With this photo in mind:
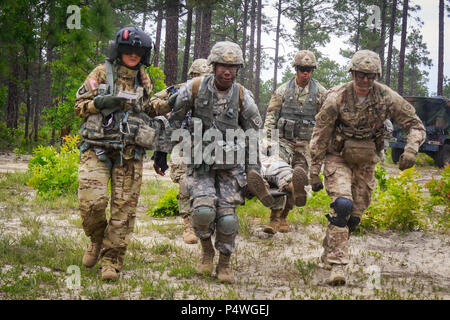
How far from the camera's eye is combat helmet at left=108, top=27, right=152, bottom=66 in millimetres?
4562

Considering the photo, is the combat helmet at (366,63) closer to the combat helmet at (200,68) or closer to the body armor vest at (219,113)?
the body armor vest at (219,113)

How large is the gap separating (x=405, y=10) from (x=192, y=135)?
21753mm

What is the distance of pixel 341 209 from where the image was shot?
188 inches

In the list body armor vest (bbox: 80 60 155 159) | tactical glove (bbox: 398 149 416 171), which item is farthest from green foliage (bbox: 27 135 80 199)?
tactical glove (bbox: 398 149 416 171)

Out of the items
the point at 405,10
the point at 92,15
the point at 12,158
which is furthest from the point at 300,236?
the point at 405,10

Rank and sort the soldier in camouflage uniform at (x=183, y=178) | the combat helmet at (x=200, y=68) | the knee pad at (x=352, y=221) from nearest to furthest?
the knee pad at (x=352, y=221), the soldier in camouflage uniform at (x=183, y=178), the combat helmet at (x=200, y=68)

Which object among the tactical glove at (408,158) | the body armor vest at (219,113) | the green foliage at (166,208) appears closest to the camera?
the body armor vest at (219,113)

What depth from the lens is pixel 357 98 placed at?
16.4ft

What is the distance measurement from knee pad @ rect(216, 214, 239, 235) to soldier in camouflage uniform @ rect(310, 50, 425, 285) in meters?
1.02

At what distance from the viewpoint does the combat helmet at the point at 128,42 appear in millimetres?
4562

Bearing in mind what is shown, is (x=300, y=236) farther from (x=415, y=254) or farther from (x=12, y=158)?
(x=12, y=158)

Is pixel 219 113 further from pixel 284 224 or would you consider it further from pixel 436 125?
pixel 436 125

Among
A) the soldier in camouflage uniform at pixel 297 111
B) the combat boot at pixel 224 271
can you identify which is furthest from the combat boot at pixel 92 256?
the soldier in camouflage uniform at pixel 297 111

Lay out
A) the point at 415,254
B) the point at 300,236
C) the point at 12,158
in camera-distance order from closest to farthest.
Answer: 1. the point at 415,254
2. the point at 300,236
3. the point at 12,158
